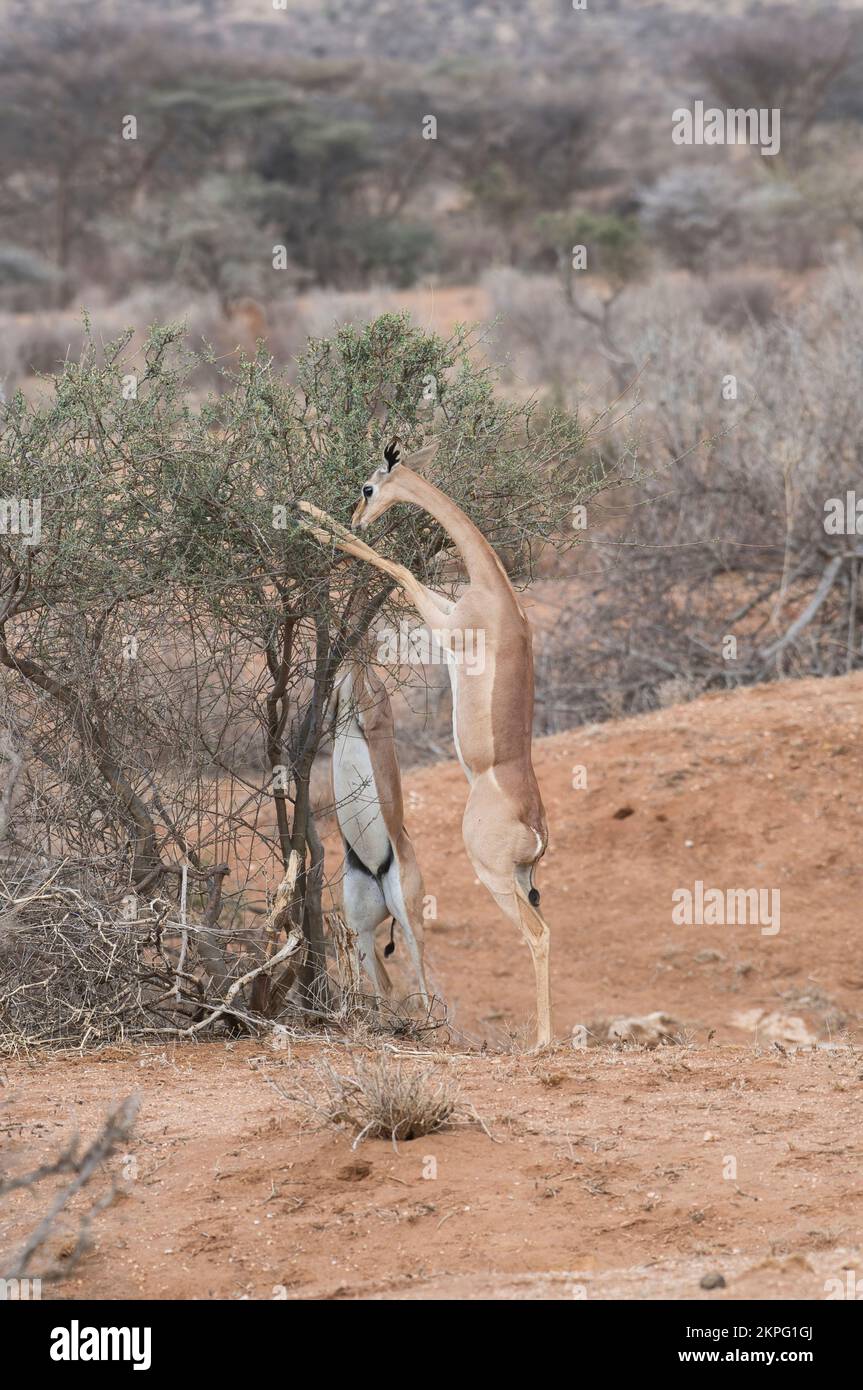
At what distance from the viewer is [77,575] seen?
255 inches

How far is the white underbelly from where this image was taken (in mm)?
6734

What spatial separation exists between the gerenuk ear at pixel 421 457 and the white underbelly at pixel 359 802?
3.54 feet

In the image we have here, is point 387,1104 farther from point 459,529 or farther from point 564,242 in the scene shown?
point 564,242

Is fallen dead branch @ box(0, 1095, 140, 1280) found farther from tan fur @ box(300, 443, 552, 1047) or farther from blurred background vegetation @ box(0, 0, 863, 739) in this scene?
blurred background vegetation @ box(0, 0, 863, 739)

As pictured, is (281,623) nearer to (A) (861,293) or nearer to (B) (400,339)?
(B) (400,339)

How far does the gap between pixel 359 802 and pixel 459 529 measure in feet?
4.04

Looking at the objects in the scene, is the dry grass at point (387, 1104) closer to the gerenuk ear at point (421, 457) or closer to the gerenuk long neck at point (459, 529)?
the gerenuk long neck at point (459, 529)

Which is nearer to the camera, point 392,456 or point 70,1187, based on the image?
point 70,1187

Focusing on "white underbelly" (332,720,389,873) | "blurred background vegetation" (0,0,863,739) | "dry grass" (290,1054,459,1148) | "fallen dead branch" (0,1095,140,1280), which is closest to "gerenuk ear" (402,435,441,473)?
"white underbelly" (332,720,389,873)

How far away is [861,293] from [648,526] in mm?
4201

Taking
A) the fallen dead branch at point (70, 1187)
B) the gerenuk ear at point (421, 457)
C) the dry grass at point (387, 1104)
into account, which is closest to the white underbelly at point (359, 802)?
the gerenuk ear at point (421, 457)

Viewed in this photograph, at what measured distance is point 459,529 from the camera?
620 centimetres

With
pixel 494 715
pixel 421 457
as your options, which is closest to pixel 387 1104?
pixel 494 715

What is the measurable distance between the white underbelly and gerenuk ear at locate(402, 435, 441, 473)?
Result: 1080 millimetres
